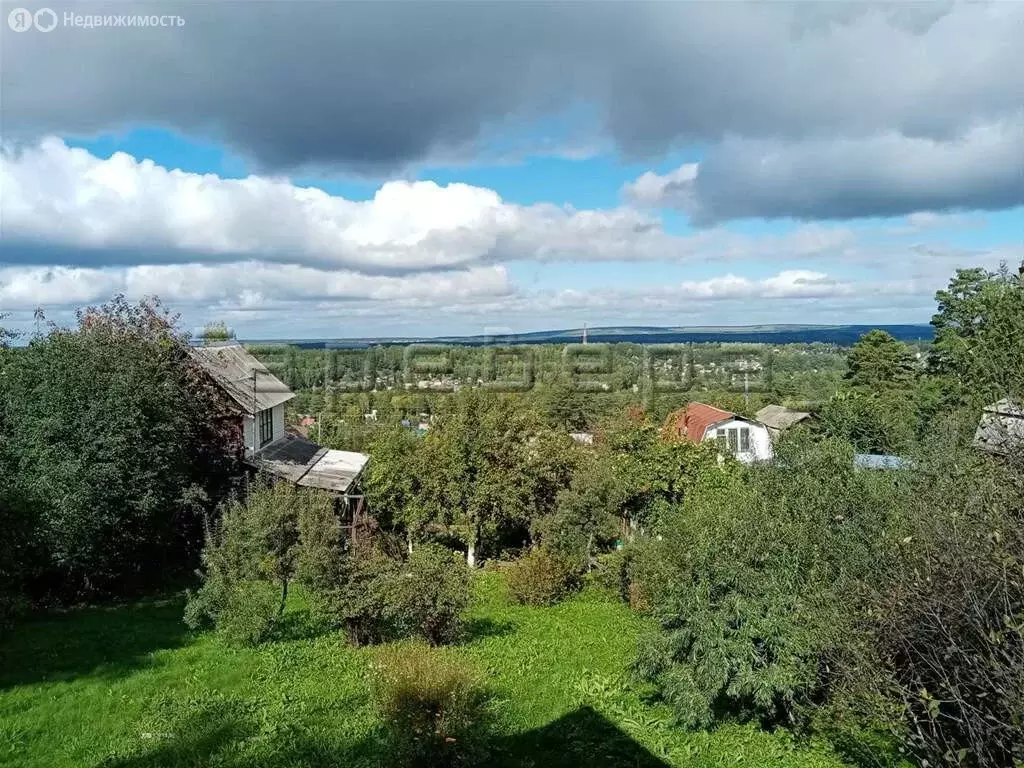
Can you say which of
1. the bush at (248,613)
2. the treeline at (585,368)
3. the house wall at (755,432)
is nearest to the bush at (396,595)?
the bush at (248,613)

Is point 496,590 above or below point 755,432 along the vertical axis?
below

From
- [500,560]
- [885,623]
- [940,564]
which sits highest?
[940,564]

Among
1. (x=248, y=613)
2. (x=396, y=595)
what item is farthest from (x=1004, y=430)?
(x=248, y=613)

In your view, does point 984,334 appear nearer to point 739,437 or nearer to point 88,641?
point 739,437

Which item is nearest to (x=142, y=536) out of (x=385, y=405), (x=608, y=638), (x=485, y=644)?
(x=485, y=644)

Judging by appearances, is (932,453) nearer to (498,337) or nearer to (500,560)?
(500,560)

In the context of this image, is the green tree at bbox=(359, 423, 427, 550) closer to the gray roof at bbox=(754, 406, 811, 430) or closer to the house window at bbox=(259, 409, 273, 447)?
the house window at bbox=(259, 409, 273, 447)

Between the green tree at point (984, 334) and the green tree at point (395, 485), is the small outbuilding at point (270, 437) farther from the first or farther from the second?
the green tree at point (984, 334)
